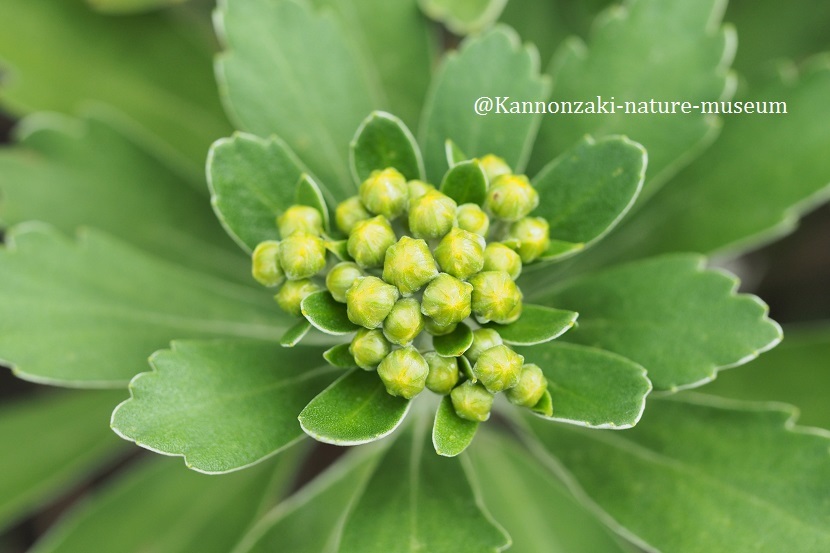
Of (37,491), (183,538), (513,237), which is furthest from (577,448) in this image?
(37,491)

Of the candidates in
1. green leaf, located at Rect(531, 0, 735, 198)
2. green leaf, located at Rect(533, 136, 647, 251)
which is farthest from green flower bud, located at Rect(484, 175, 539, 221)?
green leaf, located at Rect(531, 0, 735, 198)

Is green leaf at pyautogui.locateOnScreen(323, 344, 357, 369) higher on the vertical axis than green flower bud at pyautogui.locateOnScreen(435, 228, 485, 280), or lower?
lower

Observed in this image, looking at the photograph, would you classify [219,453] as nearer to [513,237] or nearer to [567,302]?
[513,237]

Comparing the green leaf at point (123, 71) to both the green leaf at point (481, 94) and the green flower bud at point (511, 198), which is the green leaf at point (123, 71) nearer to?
the green leaf at point (481, 94)

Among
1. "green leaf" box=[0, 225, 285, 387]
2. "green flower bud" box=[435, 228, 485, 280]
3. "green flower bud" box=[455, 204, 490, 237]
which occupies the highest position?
"green flower bud" box=[455, 204, 490, 237]

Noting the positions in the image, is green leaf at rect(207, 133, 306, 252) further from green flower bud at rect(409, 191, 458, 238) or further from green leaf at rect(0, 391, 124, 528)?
green leaf at rect(0, 391, 124, 528)

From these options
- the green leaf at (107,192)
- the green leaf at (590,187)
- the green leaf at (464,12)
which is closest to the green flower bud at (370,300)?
the green leaf at (590,187)

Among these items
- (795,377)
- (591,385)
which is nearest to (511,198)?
(591,385)
